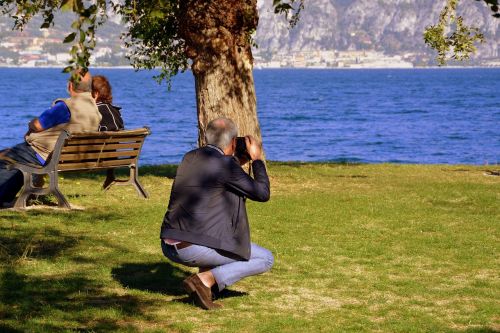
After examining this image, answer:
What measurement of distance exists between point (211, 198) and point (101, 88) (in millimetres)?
6230

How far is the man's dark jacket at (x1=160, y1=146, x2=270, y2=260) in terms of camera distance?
738 cm

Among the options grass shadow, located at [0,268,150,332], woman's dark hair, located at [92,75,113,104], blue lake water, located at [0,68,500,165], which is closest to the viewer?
grass shadow, located at [0,268,150,332]

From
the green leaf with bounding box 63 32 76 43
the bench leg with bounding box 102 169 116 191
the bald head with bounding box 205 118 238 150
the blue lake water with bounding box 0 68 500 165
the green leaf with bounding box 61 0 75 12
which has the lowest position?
the blue lake water with bounding box 0 68 500 165

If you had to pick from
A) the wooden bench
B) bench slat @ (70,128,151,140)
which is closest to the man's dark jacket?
the wooden bench

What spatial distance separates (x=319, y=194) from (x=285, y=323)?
26.3ft

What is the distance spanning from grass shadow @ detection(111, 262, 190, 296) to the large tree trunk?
6.71 m

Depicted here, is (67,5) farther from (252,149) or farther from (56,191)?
(56,191)

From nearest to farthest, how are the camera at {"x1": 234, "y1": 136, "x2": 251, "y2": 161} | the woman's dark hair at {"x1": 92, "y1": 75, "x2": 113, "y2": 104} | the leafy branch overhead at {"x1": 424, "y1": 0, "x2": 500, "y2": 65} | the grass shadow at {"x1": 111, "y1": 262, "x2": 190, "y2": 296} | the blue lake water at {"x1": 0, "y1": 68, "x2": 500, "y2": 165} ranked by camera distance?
the camera at {"x1": 234, "y1": 136, "x2": 251, "y2": 161}, the grass shadow at {"x1": 111, "y1": 262, "x2": 190, "y2": 296}, the woman's dark hair at {"x1": 92, "y1": 75, "x2": 113, "y2": 104}, the leafy branch overhead at {"x1": 424, "y1": 0, "x2": 500, "y2": 65}, the blue lake water at {"x1": 0, "y1": 68, "x2": 500, "y2": 165}

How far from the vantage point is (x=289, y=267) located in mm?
9688

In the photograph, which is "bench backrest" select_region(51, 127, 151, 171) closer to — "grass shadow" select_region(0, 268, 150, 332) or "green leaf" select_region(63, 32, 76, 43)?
"grass shadow" select_region(0, 268, 150, 332)

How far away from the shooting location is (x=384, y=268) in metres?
9.73

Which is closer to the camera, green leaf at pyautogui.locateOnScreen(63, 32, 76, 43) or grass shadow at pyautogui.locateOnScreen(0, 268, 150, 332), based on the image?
green leaf at pyautogui.locateOnScreen(63, 32, 76, 43)

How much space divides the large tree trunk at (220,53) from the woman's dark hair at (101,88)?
284cm

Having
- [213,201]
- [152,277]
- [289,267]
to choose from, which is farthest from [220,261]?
[289,267]
